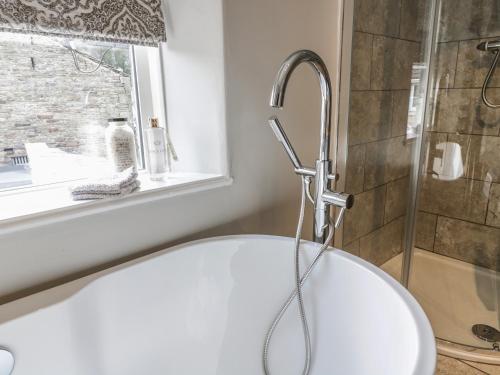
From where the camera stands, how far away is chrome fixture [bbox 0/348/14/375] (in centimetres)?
72

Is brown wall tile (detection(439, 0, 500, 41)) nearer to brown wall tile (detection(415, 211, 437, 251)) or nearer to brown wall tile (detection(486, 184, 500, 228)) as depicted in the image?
brown wall tile (detection(486, 184, 500, 228))

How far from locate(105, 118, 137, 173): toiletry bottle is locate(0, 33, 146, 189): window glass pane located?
9 centimetres

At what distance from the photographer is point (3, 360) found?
720 mm

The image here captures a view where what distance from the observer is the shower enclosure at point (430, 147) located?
1.70 metres

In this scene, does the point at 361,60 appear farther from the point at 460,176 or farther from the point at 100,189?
the point at 100,189

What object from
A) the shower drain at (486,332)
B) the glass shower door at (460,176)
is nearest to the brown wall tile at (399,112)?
the glass shower door at (460,176)

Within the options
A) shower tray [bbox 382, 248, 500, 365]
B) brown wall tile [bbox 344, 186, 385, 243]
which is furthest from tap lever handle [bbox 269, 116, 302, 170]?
shower tray [bbox 382, 248, 500, 365]

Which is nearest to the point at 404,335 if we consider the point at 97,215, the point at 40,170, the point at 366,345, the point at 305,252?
the point at 366,345

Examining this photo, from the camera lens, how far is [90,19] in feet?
3.22

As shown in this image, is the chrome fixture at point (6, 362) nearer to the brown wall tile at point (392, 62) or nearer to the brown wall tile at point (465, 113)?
the brown wall tile at point (392, 62)

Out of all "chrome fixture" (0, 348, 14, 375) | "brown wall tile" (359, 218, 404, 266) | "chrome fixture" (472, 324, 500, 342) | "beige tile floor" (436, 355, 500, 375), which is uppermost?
"chrome fixture" (0, 348, 14, 375)

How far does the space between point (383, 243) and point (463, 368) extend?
87cm

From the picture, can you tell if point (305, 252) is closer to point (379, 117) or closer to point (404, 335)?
point (404, 335)

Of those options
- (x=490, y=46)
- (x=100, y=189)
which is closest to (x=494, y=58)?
(x=490, y=46)
